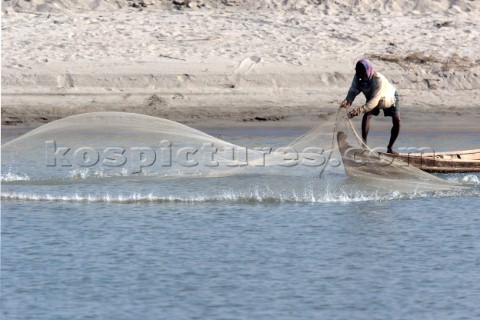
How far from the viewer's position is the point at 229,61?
18547mm

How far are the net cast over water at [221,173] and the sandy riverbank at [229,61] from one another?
3811 mm

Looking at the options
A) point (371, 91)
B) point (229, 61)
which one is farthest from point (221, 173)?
point (229, 61)

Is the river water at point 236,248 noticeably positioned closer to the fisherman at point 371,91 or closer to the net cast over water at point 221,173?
the net cast over water at point 221,173

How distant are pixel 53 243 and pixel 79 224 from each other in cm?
75

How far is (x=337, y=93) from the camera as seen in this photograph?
18.0 m

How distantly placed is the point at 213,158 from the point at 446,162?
9.60 feet

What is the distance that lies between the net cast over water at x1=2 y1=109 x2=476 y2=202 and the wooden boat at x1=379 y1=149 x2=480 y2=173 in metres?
0.71

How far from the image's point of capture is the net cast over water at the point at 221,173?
12.1 metres

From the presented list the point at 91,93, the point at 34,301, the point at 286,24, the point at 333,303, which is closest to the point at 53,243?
the point at 34,301

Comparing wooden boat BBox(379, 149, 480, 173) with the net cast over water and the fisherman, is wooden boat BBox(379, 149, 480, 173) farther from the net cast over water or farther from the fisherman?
the net cast over water

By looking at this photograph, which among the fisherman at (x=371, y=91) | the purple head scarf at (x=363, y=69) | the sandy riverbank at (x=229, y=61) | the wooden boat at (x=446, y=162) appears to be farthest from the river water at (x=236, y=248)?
the sandy riverbank at (x=229, y=61)

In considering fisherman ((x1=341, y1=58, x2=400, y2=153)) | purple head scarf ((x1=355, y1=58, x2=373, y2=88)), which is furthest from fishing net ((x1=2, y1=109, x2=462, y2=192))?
purple head scarf ((x1=355, y1=58, x2=373, y2=88))

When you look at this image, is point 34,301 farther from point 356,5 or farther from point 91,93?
point 356,5

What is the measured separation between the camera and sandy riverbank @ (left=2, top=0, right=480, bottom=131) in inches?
698
